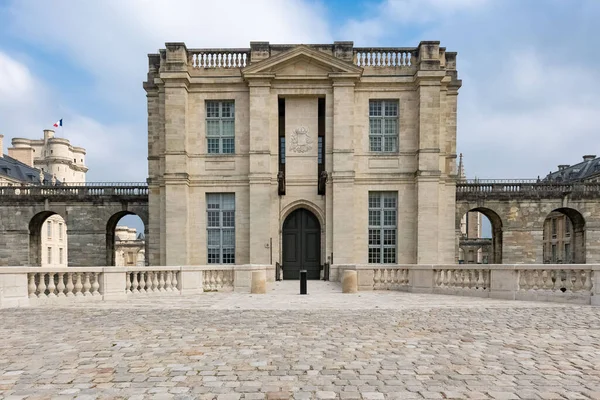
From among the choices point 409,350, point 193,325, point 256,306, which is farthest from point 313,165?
point 409,350

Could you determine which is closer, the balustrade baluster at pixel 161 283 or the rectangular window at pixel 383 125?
the balustrade baluster at pixel 161 283

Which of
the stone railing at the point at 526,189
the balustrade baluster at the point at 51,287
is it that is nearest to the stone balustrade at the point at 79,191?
the balustrade baluster at the point at 51,287

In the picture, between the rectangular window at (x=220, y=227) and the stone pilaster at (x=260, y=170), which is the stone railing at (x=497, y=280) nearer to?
the stone pilaster at (x=260, y=170)

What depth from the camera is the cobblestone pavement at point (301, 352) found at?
14.0ft

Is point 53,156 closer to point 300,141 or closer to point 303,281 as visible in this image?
point 300,141

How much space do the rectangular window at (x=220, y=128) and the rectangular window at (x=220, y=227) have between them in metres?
2.32

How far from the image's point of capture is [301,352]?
18.6 ft

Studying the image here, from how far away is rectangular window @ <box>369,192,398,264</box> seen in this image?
19.6 m

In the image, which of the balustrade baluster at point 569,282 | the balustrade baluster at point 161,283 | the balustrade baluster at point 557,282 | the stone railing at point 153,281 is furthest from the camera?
the balustrade baluster at point 161,283

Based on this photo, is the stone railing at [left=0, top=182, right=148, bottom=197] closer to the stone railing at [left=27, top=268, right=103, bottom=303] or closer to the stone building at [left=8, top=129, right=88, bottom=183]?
the stone railing at [left=27, top=268, right=103, bottom=303]

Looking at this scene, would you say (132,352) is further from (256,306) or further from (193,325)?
(256,306)

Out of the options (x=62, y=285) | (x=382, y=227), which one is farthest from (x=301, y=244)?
(x=62, y=285)

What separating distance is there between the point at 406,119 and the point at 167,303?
562 inches

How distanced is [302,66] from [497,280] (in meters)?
13.1
